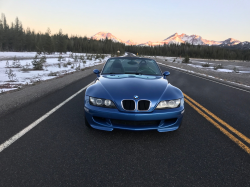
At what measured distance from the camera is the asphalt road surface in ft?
6.91

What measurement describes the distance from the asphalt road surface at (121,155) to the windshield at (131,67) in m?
1.56

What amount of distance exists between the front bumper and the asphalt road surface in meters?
0.27

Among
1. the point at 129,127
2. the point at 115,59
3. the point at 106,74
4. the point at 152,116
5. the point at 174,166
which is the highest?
the point at 115,59

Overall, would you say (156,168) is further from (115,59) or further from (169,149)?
(115,59)

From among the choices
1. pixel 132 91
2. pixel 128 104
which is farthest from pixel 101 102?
pixel 132 91

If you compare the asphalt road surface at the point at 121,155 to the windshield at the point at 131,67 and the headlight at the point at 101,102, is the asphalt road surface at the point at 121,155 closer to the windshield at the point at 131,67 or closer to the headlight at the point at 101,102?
the headlight at the point at 101,102

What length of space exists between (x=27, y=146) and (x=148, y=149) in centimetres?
190

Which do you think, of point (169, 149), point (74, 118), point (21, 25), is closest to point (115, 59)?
point (74, 118)

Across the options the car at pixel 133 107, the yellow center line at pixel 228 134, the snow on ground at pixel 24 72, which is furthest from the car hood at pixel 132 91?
the snow on ground at pixel 24 72

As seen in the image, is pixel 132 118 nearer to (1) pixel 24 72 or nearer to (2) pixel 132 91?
(2) pixel 132 91

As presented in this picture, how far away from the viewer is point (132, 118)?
9.36 ft

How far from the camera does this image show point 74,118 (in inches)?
162

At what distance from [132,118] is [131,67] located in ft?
8.23

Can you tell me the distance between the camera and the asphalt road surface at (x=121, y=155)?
2.11 m
